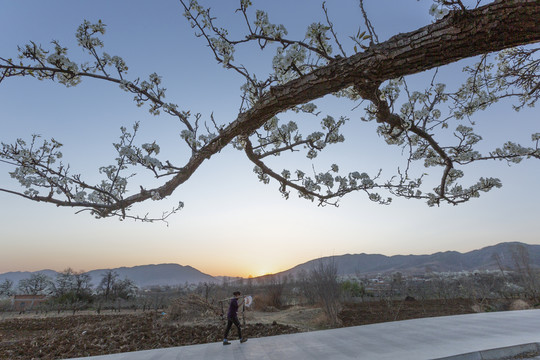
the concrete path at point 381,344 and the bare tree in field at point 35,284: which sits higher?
the concrete path at point 381,344

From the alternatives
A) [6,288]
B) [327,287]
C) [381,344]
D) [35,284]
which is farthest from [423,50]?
[6,288]

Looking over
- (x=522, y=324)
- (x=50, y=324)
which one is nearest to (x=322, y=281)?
(x=522, y=324)

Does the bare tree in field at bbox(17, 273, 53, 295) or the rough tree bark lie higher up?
the rough tree bark

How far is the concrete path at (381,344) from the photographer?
3693mm

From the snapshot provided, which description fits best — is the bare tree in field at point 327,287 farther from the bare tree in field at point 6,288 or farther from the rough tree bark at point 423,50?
the bare tree in field at point 6,288

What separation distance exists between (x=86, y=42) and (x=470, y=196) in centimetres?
552

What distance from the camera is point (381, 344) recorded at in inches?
165

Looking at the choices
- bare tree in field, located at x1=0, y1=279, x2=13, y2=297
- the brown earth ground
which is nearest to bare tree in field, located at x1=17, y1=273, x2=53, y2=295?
bare tree in field, located at x1=0, y1=279, x2=13, y2=297

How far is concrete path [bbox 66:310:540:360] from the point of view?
369 cm

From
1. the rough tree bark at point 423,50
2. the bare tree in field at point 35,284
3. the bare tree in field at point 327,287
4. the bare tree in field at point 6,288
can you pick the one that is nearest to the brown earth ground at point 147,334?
the bare tree in field at point 327,287

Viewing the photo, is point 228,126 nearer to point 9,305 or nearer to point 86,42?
point 86,42

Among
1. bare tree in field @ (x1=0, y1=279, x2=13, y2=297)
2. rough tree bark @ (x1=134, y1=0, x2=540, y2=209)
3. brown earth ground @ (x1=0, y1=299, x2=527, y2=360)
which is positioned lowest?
bare tree in field @ (x1=0, y1=279, x2=13, y2=297)

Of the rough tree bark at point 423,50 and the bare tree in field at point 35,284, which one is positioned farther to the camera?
the bare tree in field at point 35,284

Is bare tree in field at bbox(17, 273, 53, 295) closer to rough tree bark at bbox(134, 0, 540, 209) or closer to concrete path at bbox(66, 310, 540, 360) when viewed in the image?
concrete path at bbox(66, 310, 540, 360)
